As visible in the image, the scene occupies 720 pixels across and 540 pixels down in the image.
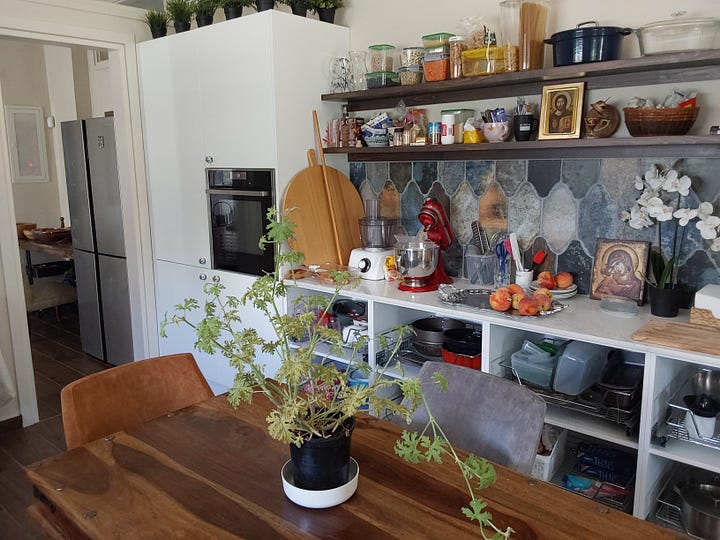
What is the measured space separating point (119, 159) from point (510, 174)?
2.30 m

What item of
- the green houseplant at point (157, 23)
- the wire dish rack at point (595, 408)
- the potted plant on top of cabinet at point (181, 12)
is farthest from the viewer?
the green houseplant at point (157, 23)

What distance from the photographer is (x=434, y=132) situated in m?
2.54

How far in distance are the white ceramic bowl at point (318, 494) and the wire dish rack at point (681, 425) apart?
116cm

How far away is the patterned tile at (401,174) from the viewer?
2.88 meters

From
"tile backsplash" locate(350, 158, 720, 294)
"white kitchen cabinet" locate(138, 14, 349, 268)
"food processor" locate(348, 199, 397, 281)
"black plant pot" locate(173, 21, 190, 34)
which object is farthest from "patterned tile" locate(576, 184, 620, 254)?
"black plant pot" locate(173, 21, 190, 34)

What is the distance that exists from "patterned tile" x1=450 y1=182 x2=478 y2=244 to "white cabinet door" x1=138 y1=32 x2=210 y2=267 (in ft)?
4.30

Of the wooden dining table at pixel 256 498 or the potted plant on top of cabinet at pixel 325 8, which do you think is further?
the potted plant on top of cabinet at pixel 325 8

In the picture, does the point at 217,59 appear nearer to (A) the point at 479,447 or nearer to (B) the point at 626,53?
(B) the point at 626,53

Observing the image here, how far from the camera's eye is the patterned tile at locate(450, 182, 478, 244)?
267 centimetres

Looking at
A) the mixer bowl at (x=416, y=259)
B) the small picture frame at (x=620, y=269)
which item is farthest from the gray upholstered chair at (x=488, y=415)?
the small picture frame at (x=620, y=269)

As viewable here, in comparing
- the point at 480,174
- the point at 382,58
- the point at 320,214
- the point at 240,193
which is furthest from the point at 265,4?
the point at 480,174

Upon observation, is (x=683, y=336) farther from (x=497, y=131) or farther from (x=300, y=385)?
(x=300, y=385)

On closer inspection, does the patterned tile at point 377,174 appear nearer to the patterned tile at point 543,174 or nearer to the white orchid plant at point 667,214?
the patterned tile at point 543,174

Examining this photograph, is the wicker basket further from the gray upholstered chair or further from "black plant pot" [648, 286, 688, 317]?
the gray upholstered chair
